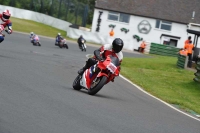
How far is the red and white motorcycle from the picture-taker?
43.1 feet

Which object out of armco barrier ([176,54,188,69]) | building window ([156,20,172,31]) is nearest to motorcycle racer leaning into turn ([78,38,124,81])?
armco barrier ([176,54,188,69])

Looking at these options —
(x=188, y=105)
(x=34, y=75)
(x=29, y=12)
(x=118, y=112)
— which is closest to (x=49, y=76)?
(x=34, y=75)

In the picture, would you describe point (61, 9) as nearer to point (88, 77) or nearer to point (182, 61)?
point (182, 61)

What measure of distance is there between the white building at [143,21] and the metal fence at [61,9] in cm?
167

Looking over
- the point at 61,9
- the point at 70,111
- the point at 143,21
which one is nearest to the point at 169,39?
the point at 143,21

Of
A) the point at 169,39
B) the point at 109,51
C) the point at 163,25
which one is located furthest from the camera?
the point at 163,25

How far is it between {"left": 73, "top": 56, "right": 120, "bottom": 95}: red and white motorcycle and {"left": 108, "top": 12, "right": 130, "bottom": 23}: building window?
52.0 m

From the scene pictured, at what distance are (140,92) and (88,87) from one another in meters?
4.16

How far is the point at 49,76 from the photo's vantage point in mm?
16141

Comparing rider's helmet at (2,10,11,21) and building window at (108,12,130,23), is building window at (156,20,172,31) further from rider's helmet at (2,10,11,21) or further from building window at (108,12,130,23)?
rider's helmet at (2,10,11,21)

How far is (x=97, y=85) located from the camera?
43.2 feet

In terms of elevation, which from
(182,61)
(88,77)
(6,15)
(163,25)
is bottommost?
(182,61)

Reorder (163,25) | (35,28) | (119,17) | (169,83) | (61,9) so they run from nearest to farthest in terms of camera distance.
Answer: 1. (169,83)
2. (35,28)
3. (61,9)
4. (163,25)
5. (119,17)

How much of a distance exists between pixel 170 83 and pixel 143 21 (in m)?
42.9
